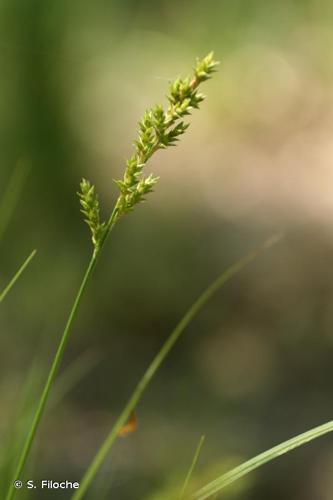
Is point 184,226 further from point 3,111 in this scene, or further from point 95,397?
point 3,111

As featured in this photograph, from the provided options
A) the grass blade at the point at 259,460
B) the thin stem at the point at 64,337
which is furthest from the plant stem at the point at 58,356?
the grass blade at the point at 259,460

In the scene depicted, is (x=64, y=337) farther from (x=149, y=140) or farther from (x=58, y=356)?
(x=149, y=140)

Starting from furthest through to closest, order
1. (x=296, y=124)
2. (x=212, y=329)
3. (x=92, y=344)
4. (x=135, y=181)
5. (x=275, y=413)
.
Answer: (x=296, y=124), (x=212, y=329), (x=92, y=344), (x=275, y=413), (x=135, y=181)

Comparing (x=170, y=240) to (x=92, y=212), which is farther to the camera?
(x=170, y=240)

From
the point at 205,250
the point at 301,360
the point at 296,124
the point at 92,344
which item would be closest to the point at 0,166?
the point at 92,344

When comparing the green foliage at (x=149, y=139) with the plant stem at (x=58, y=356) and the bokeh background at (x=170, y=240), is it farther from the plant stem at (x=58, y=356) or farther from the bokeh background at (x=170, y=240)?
the bokeh background at (x=170, y=240)

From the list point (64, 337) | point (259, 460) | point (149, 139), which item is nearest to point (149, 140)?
point (149, 139)

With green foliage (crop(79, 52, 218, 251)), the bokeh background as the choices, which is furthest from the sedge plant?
the bokeh background

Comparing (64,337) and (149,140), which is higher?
(149,140)
